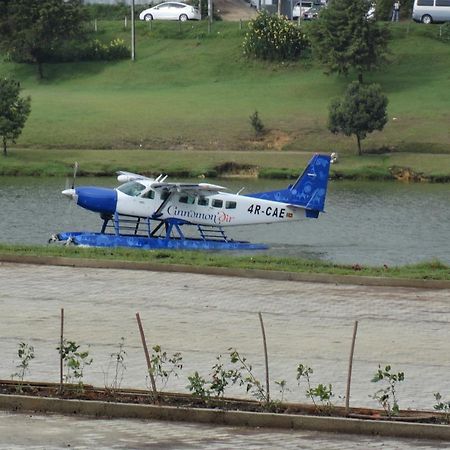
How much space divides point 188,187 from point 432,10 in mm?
50039

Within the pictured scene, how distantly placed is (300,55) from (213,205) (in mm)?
44082

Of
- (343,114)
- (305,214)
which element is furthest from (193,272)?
(343,114)

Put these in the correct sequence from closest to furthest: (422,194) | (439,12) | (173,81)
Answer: (422,194), (173,81), (439,12)

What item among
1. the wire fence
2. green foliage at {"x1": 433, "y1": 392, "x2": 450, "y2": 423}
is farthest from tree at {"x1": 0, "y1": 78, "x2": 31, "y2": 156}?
green foliage at {"x1": 433, "y1": 392, "x2": 450, "y2": 423}

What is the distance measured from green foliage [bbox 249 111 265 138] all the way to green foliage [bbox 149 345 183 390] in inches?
1905

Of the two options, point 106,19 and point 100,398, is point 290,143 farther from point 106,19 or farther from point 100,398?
point 100,398

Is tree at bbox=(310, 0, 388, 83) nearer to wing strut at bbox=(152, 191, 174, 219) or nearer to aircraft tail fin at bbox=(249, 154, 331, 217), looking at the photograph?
aircraft tail fin at bbox=(249, 154, 331, 217)

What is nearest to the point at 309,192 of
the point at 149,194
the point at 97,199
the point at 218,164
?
the point at 149,194

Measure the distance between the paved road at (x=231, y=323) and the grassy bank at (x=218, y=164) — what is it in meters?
32.3

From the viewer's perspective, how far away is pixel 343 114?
211 feet

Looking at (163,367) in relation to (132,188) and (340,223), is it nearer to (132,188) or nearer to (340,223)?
(132,188)

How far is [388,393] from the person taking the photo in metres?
17.7

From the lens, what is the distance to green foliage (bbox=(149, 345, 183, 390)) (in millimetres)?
16969

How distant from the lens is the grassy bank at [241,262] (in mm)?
28156
